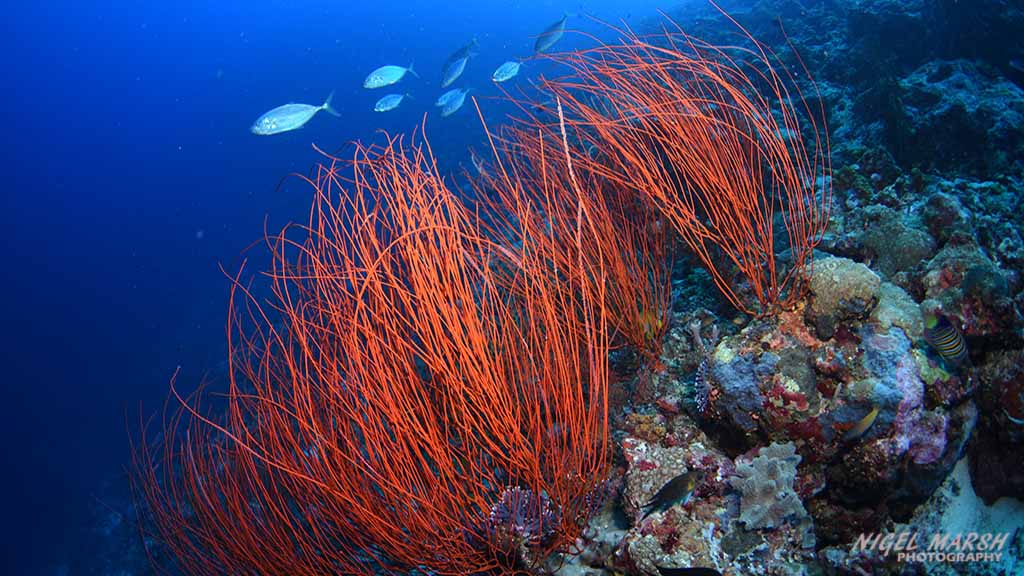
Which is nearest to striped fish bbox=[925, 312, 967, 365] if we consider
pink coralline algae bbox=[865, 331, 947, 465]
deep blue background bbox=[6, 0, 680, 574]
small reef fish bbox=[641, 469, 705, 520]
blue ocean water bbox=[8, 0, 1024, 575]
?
blue ocean water bbox=[8, 0, 1024, 575]

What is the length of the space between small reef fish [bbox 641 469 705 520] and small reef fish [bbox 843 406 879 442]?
71 cm

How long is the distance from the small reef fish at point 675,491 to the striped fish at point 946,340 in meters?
1.28

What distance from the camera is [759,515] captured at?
80.1 inches

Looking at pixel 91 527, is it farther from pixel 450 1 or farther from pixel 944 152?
pixel 450 1

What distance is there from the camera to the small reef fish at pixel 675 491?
207 centimetres

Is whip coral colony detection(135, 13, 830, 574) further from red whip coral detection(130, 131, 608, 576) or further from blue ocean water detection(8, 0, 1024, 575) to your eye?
blue ocean water detection(8, 0, 1024, 575)

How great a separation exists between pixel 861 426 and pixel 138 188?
41.8 metres

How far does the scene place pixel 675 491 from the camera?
6.80ft

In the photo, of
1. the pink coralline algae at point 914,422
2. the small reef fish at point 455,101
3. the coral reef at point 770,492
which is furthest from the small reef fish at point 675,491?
the small reef fish at point 455,101

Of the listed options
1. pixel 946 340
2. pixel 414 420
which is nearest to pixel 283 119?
pixel 414 420

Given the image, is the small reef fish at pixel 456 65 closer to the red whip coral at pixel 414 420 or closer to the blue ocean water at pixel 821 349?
the blue ocean water at pixel 821 349

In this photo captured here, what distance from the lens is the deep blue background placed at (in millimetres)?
15117

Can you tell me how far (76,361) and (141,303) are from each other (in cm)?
364

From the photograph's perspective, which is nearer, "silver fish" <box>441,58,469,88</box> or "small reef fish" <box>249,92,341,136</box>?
"small reef fish" <box>249,92,341,136</box>
